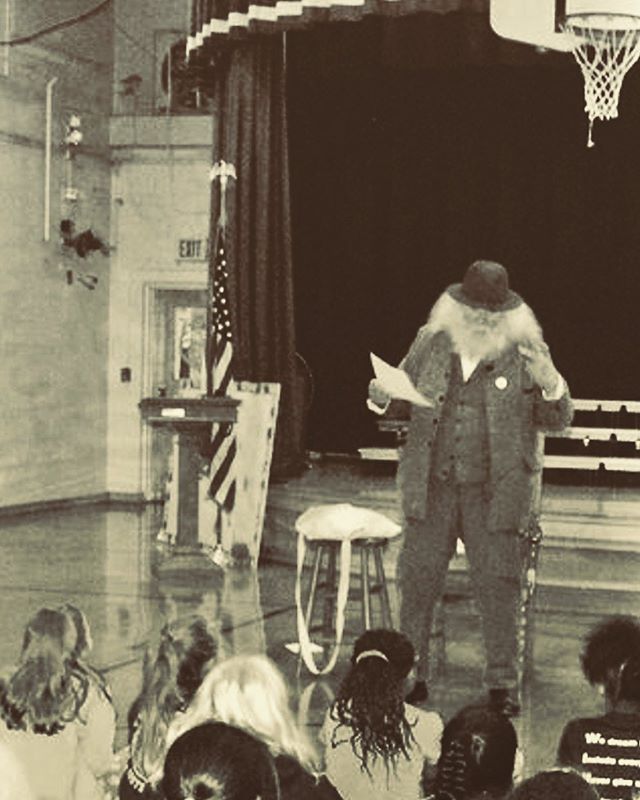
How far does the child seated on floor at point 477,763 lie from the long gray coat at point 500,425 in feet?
10.6

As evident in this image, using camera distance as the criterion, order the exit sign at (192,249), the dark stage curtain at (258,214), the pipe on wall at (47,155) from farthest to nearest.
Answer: the exit sign at (192,249) → the pipe on wall at (47,155) → the dark stage curtain at (258,214)

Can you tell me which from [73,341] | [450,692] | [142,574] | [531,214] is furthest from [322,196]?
[450,692]

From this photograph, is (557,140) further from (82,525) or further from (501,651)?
Result: (501,651)

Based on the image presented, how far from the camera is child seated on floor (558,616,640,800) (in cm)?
398

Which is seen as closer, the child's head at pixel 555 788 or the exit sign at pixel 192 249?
the child's head at pixel 555 788

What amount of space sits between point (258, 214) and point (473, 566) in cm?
614

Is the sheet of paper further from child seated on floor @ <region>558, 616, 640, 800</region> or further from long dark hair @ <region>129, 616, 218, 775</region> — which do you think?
child seated on floor @ <region>558, 616, 640, 800</region>

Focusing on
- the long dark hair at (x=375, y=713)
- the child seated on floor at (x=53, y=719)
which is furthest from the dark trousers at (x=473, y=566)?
the child seated on floor at (x=53, y=719)

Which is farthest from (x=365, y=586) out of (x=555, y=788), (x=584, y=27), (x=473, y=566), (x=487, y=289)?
(x=555, y=788)

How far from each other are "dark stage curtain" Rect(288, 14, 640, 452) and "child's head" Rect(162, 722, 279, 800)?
11.1 metres

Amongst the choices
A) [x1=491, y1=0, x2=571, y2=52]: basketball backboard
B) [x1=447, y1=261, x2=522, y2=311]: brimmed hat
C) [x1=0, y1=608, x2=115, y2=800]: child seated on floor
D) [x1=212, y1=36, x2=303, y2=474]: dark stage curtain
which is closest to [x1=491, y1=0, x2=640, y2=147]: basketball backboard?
[x1=491, y1=0, x2=571, y2=52]: basketball backboard

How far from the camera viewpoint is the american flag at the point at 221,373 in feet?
38.7

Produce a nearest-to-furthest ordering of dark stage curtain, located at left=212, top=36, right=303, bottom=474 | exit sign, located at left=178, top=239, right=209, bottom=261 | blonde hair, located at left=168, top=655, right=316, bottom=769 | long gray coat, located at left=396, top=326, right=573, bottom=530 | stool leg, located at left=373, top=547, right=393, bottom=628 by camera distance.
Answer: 1. blonde hair, located at left=168, top=655, right=316, bottom=769
2. long gray coat, located at left=396, top=326, right=573, bottom=530
3. stool leg, located at left=373, top=547, right=393, bottom=628
4. dark stage curtain, located at left=212, top=36, right=303, bottom=474
5. exit sign, located at left=178, top=239, right=209, bottom=261

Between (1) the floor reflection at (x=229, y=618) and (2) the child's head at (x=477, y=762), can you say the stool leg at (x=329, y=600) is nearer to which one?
(1) the floor reflection at (x=229, y=618)
